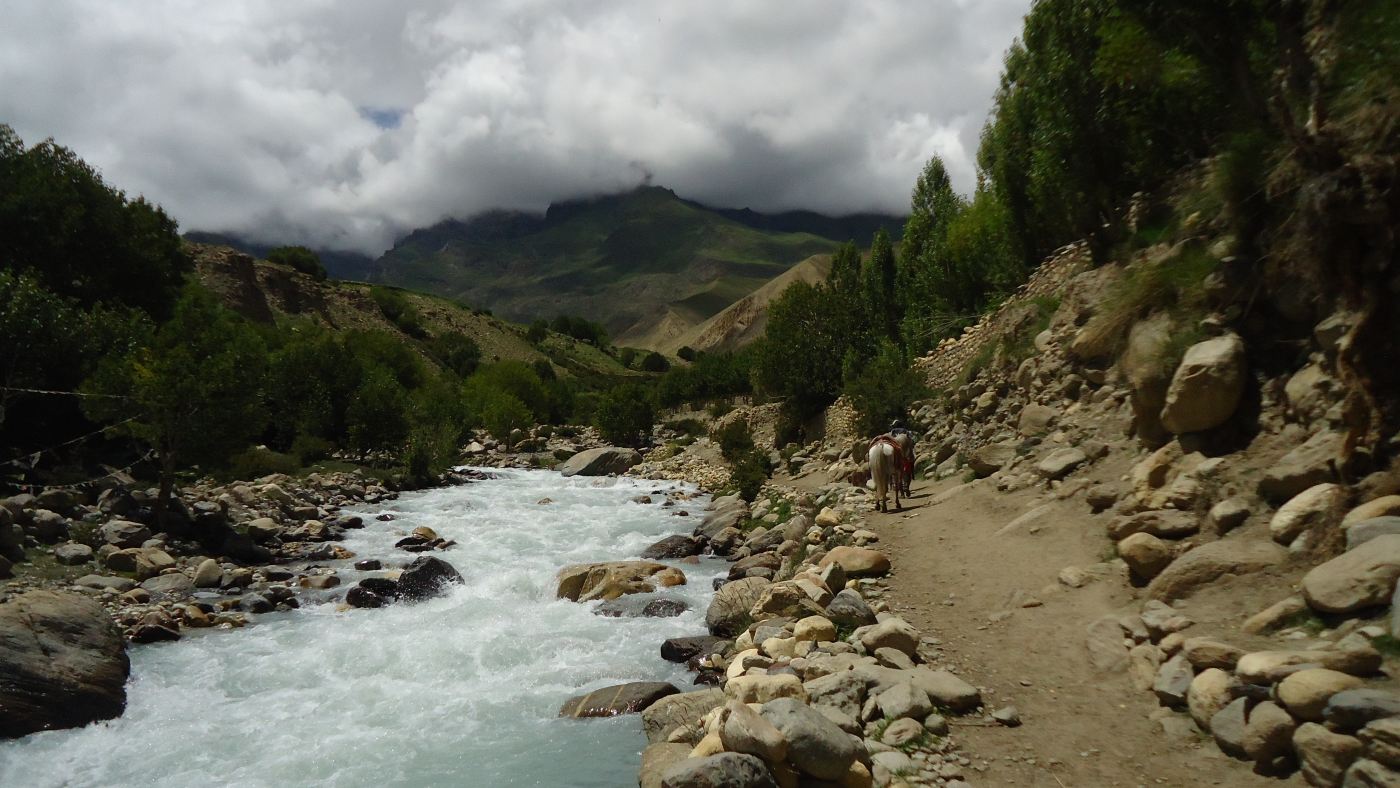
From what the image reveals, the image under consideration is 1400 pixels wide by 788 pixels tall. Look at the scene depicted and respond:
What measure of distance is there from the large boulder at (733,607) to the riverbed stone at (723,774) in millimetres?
6096

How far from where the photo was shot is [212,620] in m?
14.1

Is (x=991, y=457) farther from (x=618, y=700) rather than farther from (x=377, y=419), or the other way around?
(x=377, y=419)

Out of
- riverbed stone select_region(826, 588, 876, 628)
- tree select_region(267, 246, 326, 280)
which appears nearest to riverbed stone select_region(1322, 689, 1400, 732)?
riverbed stone select_region(826, 588, 876, 628)

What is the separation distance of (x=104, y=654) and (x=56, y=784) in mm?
2885

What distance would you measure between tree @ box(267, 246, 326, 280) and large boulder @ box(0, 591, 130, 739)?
107 metres

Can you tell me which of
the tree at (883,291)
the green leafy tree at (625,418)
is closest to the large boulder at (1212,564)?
the tree at (883,291)

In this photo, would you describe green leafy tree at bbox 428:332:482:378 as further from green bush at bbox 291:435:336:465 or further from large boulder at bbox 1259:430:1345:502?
large boulder at bbox 1259:430:1345:502

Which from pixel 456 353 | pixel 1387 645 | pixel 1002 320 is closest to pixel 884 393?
pixel 1002 320

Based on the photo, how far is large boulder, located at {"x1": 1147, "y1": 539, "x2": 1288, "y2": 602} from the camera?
21.4 feet

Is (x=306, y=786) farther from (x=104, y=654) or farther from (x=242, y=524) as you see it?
(x=242, y=524)

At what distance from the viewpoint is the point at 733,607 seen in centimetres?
1279

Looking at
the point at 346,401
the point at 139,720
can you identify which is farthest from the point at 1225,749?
the point at 346,401

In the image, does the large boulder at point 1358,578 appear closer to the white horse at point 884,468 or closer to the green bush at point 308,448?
the white horse at point 884,468

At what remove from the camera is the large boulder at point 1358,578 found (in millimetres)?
5086
